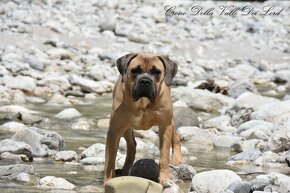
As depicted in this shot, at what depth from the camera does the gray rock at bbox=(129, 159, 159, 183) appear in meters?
7.24

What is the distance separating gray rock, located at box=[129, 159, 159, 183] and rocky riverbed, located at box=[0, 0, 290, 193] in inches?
1.1

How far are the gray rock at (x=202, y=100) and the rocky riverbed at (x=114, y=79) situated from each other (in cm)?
2

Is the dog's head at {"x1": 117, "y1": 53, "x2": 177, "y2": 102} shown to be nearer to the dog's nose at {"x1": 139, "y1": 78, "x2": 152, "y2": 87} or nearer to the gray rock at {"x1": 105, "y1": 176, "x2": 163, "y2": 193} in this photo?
the dog's nose at {"x1": 139, "y1": 78, "x2": 152, "y2": 87}

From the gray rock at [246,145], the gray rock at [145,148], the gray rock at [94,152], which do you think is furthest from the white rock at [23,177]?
the gray rock at [246,145]

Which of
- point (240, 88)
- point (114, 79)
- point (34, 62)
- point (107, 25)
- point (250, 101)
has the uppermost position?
point (107, 25)

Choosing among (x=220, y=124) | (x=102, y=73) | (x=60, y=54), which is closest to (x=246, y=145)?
(x=220, y=124)

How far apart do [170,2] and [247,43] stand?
4.91 meters

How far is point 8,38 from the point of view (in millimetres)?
18531

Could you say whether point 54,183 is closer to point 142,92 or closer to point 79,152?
point 142,92

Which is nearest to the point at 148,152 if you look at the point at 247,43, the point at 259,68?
the point at 259,68

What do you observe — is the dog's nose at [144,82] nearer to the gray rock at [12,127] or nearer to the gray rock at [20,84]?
the gray rock at [12,127]

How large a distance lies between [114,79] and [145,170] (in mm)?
9392

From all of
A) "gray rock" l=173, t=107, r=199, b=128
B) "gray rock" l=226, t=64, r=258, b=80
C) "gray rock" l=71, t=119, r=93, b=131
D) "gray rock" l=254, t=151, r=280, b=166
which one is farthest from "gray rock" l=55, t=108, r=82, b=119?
"gray rock" l=226, t=64, r=258, b=80

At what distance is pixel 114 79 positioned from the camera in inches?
653
